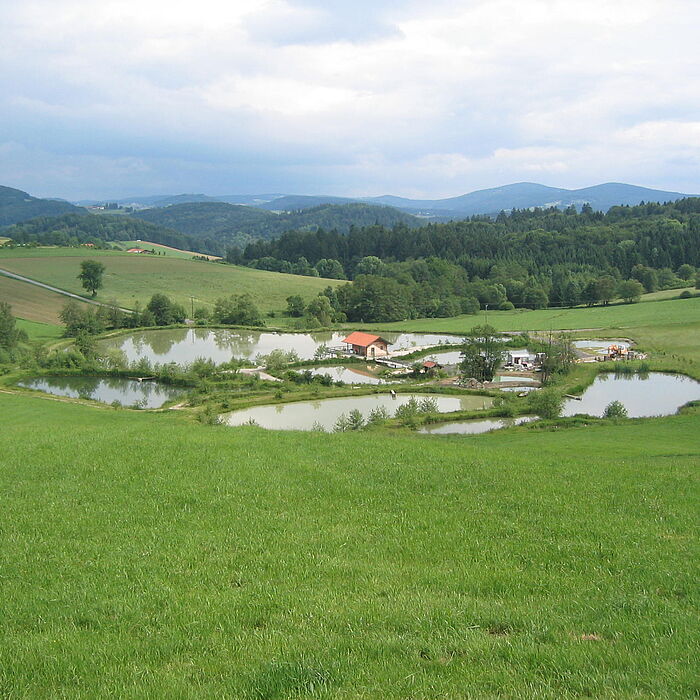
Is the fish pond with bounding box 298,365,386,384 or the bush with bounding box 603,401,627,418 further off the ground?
the bush with bounding box 603,401,627,418

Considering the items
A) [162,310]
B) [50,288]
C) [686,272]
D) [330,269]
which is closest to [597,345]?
[162,310]

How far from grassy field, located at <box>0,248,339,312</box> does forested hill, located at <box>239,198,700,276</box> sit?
38.2 metres

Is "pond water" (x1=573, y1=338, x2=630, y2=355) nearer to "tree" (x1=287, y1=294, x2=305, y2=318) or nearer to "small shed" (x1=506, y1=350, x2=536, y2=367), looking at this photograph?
"small shed" (x1=506, y1=350, x2=536, y2=367)

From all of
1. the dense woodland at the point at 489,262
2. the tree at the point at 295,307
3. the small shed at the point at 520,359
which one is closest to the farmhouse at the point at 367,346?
the small shed at the point at 520,359

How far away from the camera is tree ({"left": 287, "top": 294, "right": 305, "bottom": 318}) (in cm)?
11281

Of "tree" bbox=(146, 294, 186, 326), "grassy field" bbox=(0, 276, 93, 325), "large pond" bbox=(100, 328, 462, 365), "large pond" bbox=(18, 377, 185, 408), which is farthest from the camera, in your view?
"tree" bbox=(146, 294, 186, 326)

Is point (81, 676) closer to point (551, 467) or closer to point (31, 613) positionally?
point (31, 613)

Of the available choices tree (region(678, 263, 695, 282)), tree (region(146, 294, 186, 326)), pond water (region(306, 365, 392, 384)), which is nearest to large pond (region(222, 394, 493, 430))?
pond water (region(306, 365, 392, 384))

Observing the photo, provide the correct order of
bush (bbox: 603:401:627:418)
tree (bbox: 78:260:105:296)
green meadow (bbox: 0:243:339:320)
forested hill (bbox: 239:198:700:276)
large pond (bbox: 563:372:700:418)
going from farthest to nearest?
1. forested hill (bbox: 239:198:700:276)
2. green meadow (bbox: 0:243:339:320)
3. tree (bbox: 78:260:105:296)
4. large pond (bbox: 563:372:700:418)
5. bush (bbox: 603:401:627:418)

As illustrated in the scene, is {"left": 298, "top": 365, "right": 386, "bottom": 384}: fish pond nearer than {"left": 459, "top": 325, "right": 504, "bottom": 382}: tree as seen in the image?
No

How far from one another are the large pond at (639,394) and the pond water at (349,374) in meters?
19.5

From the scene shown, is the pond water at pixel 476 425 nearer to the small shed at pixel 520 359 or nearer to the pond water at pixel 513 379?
the pond water at pixel 513 379

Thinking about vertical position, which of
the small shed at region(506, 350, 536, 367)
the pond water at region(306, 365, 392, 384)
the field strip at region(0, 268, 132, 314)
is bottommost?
the pond water at region(306, 365, 392, 384)

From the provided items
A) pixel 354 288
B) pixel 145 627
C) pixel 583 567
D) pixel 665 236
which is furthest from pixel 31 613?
pixel 665 236
